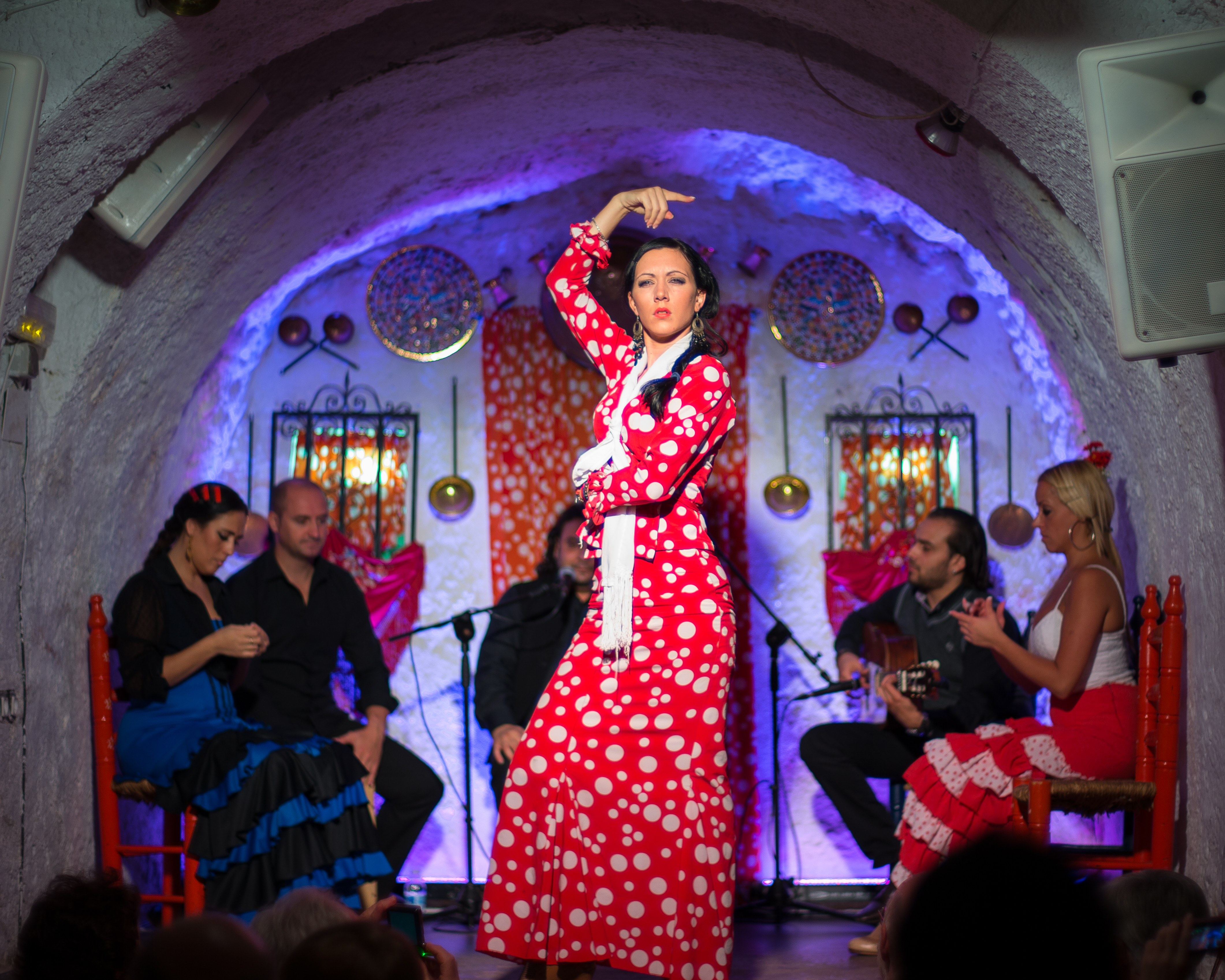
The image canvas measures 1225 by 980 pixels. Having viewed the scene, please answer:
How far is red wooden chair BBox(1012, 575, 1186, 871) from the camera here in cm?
308

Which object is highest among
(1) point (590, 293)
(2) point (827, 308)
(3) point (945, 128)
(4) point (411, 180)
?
(4) point (411, 180)

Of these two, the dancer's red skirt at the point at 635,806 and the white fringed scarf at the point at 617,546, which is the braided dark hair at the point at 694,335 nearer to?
the white fringed scarf at the point at 617,546

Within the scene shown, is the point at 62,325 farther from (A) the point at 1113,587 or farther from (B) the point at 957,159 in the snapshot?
(A) the point at 1113,587

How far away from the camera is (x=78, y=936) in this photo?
1520mm

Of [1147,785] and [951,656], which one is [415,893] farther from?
[1147,785]

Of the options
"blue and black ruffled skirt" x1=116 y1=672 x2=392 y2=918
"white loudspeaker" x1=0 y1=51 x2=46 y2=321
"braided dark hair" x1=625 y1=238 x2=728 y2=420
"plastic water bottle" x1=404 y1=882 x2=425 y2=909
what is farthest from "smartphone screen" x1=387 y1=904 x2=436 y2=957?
A: "plastic water bottle" x1=404 y1=882 x2=425 y2=909

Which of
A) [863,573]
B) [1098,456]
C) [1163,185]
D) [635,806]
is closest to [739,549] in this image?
[863,573]

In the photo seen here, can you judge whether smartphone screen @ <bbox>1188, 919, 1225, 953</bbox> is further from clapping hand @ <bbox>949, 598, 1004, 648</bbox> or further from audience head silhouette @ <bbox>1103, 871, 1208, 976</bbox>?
clapping hand @ <bbox>949, 598, 1004, 648</bbox>

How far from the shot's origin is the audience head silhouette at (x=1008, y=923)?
3.28 feet

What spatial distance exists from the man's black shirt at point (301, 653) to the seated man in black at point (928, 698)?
1.64 m

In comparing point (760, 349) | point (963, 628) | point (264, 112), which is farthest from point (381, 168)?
point (963, 628)

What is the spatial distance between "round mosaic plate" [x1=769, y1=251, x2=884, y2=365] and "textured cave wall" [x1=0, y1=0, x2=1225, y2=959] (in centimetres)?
92

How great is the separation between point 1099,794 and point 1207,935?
180 centimetres

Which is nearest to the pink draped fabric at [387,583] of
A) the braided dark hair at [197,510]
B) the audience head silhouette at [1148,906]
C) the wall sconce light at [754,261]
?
the braided dark hair at [197,510]
